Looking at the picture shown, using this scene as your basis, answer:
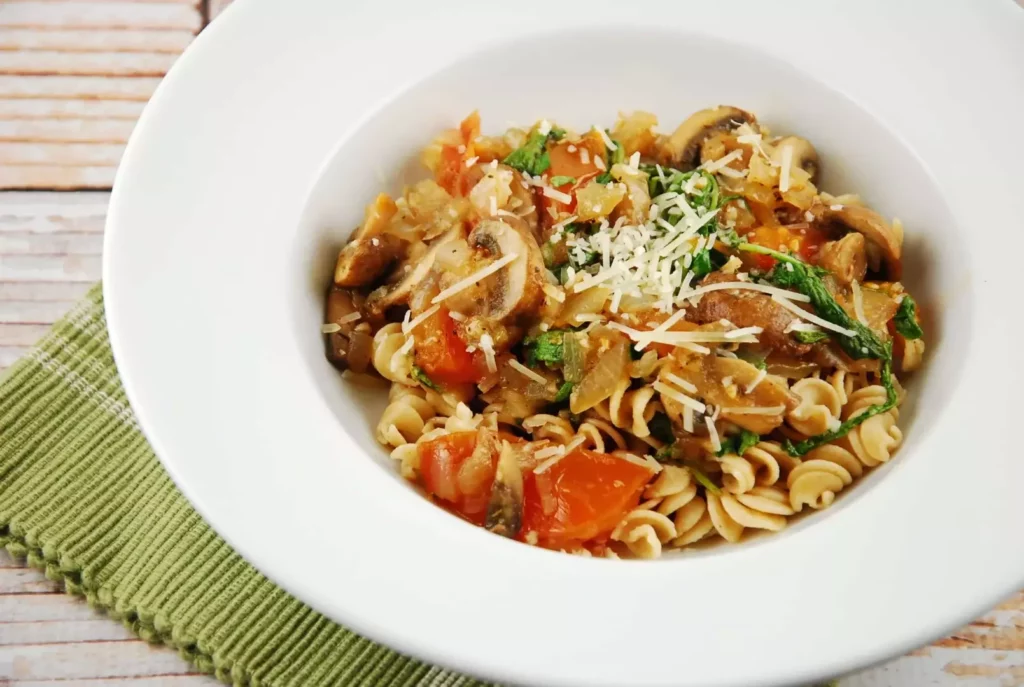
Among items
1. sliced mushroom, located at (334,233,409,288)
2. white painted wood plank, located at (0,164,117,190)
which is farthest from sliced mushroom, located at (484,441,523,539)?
white painted wood plank, located at (0,164,117,190)

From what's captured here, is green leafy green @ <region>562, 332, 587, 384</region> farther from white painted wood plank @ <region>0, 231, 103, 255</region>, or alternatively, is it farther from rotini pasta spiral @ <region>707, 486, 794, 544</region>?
white painted wood plank @ <region>0, 231, 103, 255</region>

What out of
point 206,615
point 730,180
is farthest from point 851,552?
point 206,615

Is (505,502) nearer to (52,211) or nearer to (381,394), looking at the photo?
(381,394)

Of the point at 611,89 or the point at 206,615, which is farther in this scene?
the point at 611,89

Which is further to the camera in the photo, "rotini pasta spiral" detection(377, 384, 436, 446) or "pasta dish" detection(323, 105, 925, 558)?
"rotini pasta spiral" detection(377, 384, 436, 446)

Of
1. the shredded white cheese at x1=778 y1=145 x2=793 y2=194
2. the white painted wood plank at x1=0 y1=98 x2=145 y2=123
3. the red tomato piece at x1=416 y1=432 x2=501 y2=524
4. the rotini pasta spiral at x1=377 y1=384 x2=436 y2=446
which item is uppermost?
the shredded white cheese at x1=778 y1=145 x2=793 y2=194

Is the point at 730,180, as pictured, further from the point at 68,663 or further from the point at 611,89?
the point at 68,663
